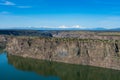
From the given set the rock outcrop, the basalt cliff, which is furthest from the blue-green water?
the basalt cliff

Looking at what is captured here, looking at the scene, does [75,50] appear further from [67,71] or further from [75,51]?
[67,71]

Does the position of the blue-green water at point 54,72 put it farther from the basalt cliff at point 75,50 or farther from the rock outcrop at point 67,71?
the basalt cliff at point 75,50

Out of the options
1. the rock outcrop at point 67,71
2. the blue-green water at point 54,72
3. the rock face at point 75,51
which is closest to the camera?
the blue-green water at point 54,72

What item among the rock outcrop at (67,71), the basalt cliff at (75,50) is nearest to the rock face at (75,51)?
the basalt cliff at (75,50)

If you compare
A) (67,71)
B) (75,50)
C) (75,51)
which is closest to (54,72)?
(67,71)

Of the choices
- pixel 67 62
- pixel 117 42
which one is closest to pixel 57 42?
pixel 67 62

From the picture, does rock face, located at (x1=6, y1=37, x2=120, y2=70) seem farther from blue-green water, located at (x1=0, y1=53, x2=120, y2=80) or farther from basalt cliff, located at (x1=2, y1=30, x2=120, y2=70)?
blue-green water, located at (x1=0, y1=53, x2=120, y2=80)
